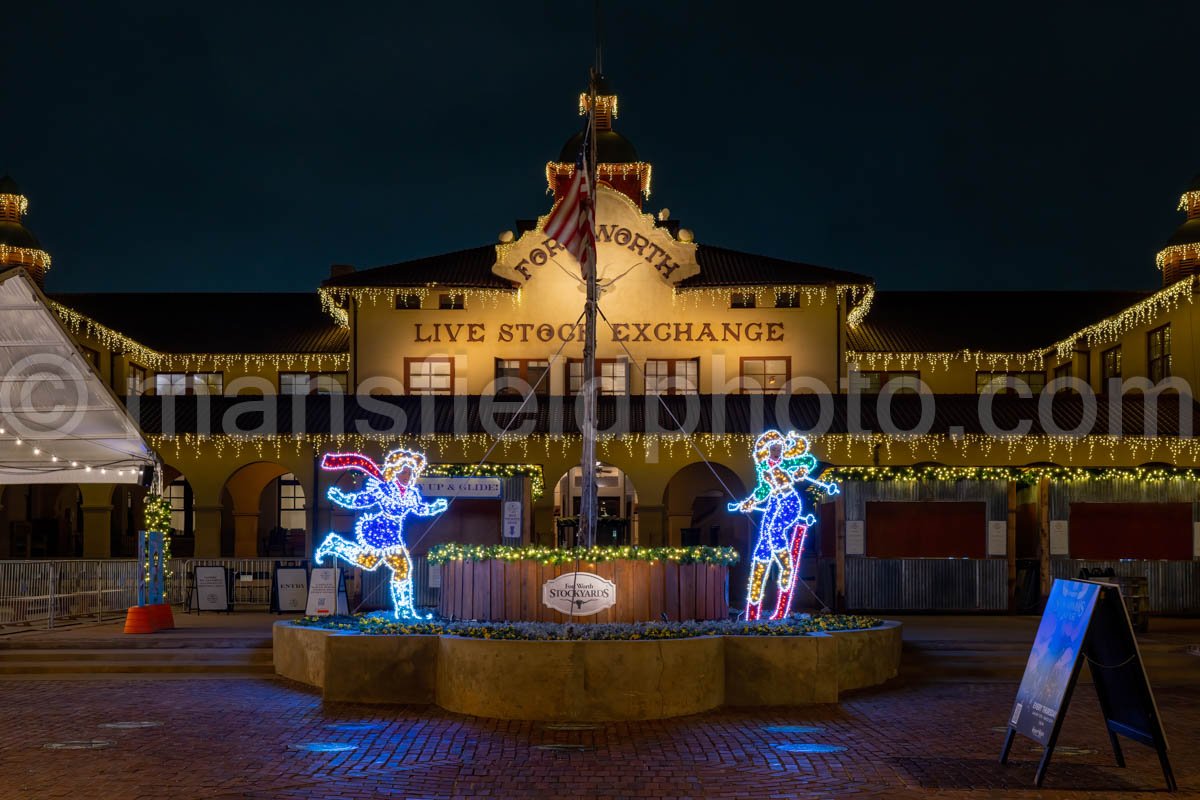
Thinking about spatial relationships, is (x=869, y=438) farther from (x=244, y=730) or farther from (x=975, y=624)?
(x=244, y=730)

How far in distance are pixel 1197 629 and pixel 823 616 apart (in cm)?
856

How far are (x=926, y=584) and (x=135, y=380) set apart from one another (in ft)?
78.4

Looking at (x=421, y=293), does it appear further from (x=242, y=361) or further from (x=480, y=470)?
(x=480, y=470)

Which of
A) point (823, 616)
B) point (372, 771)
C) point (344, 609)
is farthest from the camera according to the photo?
point (344, 609)

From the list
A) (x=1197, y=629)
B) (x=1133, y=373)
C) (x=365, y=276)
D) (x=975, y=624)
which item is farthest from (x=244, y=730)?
(x=1133, y=373)

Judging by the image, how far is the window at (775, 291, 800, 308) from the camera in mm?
31953

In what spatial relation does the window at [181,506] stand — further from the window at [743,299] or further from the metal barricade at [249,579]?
the window at [743,299]

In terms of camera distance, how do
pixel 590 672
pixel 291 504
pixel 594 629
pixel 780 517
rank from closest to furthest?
pixel 590 672, pixel 594 629, pixel 780 517, pixel 291 504

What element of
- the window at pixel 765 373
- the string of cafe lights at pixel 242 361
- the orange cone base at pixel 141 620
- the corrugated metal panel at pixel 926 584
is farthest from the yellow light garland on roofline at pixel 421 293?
the orange cone base at pixel 141 620

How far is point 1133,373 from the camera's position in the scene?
2992cm

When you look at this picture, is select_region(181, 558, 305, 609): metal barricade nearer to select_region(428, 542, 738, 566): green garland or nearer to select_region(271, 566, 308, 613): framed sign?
select_region(271, 566, 308, 613): framed sign

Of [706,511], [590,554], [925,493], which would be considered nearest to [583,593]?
[590,554]

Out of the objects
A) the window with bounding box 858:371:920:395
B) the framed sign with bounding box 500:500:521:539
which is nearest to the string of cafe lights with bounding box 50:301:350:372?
the framed sign with bounding box 500:500:521:539

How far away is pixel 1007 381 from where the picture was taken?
35.5 meters
